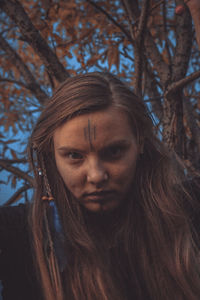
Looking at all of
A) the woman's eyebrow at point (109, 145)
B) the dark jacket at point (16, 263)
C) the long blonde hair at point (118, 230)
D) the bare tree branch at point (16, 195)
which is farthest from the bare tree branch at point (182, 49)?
the bare tree branch at point (16, 195)

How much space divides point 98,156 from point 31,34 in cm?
102

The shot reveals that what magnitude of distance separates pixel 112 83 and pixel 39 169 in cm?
57

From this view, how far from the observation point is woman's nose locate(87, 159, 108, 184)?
107 cm

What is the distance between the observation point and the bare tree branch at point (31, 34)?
5.52ft

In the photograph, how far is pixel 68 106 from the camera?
3.83ft

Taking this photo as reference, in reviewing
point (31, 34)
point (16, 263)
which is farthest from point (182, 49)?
point (16, 263)

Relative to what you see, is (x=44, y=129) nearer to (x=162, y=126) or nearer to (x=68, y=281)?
(x=68, y=281)

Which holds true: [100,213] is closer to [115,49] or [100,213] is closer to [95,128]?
[95,128]

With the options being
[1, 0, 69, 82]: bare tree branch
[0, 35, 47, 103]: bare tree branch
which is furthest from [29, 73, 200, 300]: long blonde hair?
[0, 35, 47, 103]: bare tree branch

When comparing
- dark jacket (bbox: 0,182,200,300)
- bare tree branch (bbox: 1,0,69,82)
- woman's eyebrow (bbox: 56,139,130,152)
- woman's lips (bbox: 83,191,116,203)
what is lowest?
dark jacket (bbox: 0,182,200,300)

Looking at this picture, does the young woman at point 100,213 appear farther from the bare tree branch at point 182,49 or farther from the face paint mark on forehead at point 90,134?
the bare tree branch at point 182,49

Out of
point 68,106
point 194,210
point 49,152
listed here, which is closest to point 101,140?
point 68,106

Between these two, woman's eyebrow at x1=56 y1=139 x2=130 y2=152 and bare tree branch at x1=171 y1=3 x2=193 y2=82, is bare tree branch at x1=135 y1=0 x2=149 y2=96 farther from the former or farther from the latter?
woman's eyebrow at x1=56 y1=139 x2=130 y2=152

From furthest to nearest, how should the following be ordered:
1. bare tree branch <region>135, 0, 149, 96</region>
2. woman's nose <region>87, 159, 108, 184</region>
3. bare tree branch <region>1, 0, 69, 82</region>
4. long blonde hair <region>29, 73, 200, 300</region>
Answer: bare tree branch <region>1, 0, 69, 82</region>, bare tree branch <region>135, 0, 149, 96</region>, long blonde hair <region>29, 73, 200, 300</region>, woman's nose <region>87, 159, 108, 184</region>
